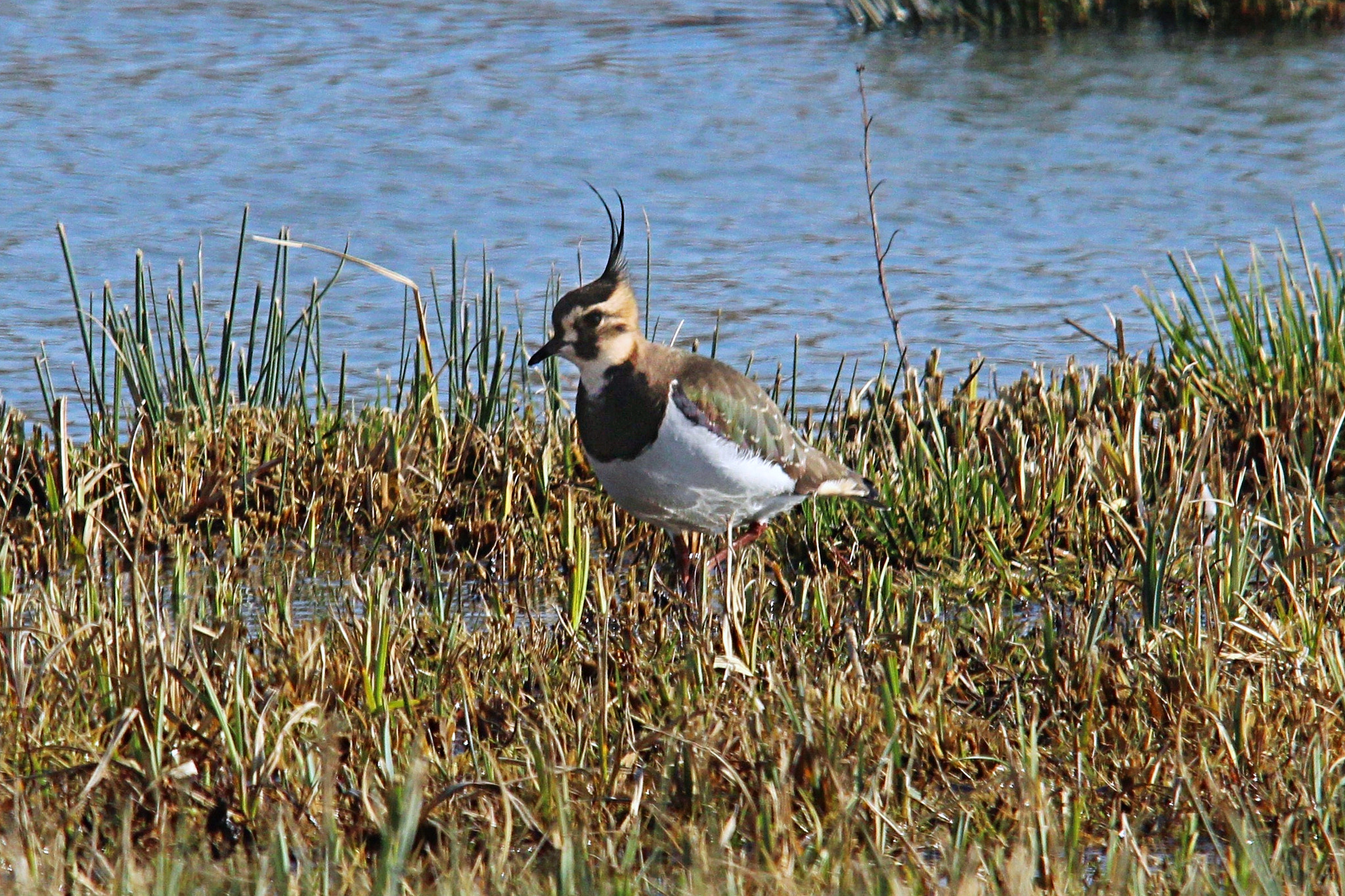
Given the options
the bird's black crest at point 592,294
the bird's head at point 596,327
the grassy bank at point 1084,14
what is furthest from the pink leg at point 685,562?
the grassy bank at point 1084,14

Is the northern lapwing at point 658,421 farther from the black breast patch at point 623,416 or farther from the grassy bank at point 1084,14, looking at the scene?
the grassy bank at point 1084,14

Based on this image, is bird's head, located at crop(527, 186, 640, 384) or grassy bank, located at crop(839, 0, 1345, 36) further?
grassy bank, located at crop(839, 0, 1345, 36)

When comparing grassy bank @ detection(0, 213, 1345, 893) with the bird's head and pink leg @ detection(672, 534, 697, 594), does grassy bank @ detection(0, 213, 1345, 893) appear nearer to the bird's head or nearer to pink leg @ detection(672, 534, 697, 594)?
pink leg @ detection(672, 534, 697, 594)

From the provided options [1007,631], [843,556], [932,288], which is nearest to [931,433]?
[843,556]

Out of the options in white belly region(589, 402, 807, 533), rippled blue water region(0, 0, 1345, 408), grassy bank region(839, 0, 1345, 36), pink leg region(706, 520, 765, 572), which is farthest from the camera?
grassy bank region(839, 0, 1345, 36)

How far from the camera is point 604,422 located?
441cm

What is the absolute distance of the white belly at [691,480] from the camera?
432 cm

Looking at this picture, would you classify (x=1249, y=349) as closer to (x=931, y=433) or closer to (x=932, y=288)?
(x=931, y=433)

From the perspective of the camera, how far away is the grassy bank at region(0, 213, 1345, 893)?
306 centimetres

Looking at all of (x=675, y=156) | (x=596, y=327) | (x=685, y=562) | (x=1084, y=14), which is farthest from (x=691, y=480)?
(x=1084, y=14)

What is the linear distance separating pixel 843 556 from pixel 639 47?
12.1m

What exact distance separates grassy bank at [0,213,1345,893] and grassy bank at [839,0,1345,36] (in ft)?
38.3

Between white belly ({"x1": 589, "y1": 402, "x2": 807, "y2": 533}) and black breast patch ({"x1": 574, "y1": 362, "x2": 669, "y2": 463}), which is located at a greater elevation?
black breast patch ({"x1": 574, "y1": 362, "x2": 669, "y2": 463})

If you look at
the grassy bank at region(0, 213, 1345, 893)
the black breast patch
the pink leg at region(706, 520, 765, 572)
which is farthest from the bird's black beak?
the pink leg at region(706, 520, 765, 572)
